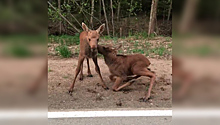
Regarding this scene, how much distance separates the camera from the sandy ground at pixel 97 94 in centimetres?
359

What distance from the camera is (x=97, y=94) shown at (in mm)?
3990

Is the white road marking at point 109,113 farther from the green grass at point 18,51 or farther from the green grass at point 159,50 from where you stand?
the green grass at point 159,50

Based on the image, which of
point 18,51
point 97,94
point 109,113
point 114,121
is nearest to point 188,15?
point 18,51

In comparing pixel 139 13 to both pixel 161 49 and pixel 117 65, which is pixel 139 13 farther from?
pixel 117 65

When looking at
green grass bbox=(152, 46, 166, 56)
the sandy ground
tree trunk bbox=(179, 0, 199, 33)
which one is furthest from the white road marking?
green grass bbox=(152, 46, 166, 56)

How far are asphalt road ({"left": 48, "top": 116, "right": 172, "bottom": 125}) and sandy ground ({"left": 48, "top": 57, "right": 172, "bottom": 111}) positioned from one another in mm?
403

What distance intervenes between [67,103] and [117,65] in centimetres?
117

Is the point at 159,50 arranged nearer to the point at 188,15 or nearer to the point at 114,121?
the point at 114,121

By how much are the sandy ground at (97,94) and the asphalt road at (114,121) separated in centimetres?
40

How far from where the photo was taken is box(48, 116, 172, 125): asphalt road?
300 centimetres

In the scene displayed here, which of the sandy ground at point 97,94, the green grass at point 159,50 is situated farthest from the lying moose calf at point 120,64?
the green grass at point 159,50

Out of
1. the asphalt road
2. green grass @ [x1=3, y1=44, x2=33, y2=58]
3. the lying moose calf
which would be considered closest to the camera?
green grass @ [x1=3, y1=44, x2=33, y2=58]

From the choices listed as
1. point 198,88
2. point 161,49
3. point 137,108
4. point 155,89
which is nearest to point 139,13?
point 161,49

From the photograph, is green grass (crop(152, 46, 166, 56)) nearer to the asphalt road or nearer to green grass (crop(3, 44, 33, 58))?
the asphalt road
